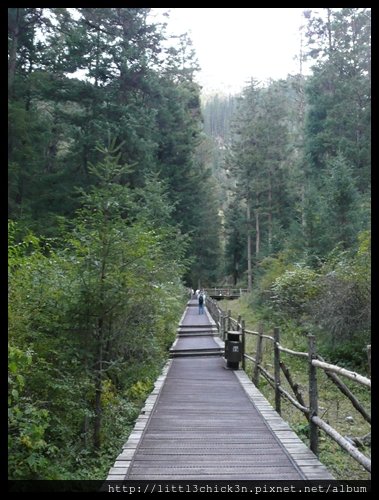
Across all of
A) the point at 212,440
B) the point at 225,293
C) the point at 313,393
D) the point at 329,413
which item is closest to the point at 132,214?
the point at 329,413

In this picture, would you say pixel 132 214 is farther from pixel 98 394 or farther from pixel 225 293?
pixel 225 293

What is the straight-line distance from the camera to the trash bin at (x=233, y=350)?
1104 centimetres

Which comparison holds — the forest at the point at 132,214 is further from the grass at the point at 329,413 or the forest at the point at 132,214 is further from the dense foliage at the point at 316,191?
the grass at the point at 329,413

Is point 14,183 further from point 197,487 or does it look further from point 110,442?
point 197,487

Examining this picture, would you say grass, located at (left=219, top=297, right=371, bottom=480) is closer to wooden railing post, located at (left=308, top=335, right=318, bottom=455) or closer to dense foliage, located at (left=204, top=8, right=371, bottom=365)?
wooden railing post, located at (left=308, top=335, right=318, bottom=455)

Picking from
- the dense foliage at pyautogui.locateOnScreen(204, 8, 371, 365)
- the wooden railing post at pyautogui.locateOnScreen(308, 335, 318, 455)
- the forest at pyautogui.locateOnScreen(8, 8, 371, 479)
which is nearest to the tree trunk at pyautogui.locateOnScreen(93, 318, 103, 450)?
the forest at pyautogui.locateOnScreen(8, 8, 371, 479)

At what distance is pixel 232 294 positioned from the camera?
45062 mm

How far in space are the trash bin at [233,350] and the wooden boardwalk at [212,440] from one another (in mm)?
1419

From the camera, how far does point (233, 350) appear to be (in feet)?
36.7

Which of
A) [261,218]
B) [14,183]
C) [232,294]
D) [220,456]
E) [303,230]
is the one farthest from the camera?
[232,294]

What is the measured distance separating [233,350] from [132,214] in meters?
6.40

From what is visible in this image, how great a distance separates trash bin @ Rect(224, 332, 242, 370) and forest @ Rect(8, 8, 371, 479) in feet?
6.05
